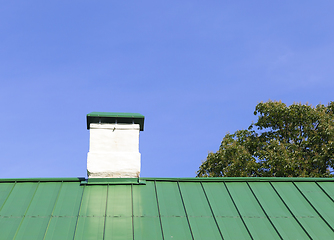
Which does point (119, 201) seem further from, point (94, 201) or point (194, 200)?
point (194, 200)

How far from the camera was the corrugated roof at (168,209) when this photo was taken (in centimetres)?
752

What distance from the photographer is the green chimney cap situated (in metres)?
9.47

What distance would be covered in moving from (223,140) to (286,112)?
13.3 ft

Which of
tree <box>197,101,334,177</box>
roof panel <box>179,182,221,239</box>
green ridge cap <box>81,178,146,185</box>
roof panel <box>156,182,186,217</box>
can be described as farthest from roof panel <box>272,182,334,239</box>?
tree <box>197,101,334,177</box>

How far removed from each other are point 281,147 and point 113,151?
51.0ft

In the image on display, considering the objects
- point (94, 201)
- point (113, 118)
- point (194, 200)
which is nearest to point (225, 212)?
point (194, 200)

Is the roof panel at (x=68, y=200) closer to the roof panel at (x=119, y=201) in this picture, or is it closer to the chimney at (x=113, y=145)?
the chimney at (x=113, y=145)

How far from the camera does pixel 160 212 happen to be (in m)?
8.13

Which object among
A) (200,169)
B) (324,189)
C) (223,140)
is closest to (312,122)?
(223,140)

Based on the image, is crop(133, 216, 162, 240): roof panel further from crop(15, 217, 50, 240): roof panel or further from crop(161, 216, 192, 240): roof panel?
crop(15, 217, 50, 240): roof panel

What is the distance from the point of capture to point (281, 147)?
898 inches

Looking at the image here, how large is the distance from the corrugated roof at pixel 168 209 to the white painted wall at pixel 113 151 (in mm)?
249

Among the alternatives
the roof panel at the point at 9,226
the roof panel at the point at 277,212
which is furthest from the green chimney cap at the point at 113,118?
the roof panel at the point at 277,212

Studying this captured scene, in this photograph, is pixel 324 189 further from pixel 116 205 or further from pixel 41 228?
pixel 41 228
